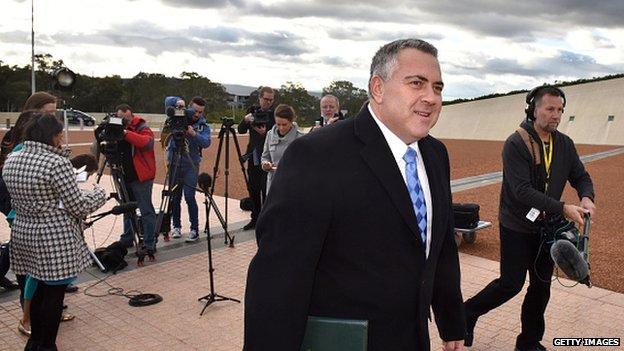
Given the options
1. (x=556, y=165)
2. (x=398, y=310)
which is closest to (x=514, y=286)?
(x=556, y=165)

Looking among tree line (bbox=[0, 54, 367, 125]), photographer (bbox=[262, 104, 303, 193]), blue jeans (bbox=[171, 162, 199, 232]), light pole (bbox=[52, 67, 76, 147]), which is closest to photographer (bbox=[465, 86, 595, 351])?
photographer (bbox=[262, 104, 303, 193])

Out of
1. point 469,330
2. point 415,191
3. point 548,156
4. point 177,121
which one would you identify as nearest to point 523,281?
point 469,330

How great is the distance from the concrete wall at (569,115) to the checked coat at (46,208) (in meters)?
43.3

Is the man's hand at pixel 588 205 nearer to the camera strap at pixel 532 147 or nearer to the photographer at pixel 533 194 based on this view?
the photographer at pixel 533 194

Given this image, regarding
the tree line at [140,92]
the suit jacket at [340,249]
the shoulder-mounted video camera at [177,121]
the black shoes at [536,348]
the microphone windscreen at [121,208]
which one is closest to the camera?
the suit jacket at [340,249]

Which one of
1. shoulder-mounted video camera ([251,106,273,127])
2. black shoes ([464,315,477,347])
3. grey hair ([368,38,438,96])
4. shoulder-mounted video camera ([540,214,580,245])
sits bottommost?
black shoes ([464,315,477,347])

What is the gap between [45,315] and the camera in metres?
3.66

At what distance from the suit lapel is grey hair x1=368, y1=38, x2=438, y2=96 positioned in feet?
0.69

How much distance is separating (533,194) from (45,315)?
3395 millimetres

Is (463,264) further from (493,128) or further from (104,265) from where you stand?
(493,128)

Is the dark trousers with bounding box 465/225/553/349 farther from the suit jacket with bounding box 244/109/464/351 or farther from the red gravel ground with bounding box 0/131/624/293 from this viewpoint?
the red gravel ground with bounding box 0/131/624/293

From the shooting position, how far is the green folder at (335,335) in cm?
173

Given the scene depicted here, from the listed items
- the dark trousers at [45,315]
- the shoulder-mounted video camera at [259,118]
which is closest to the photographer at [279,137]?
the shoulder-mounted video camera at [259,118]

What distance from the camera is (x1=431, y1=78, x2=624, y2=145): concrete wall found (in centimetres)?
4125
